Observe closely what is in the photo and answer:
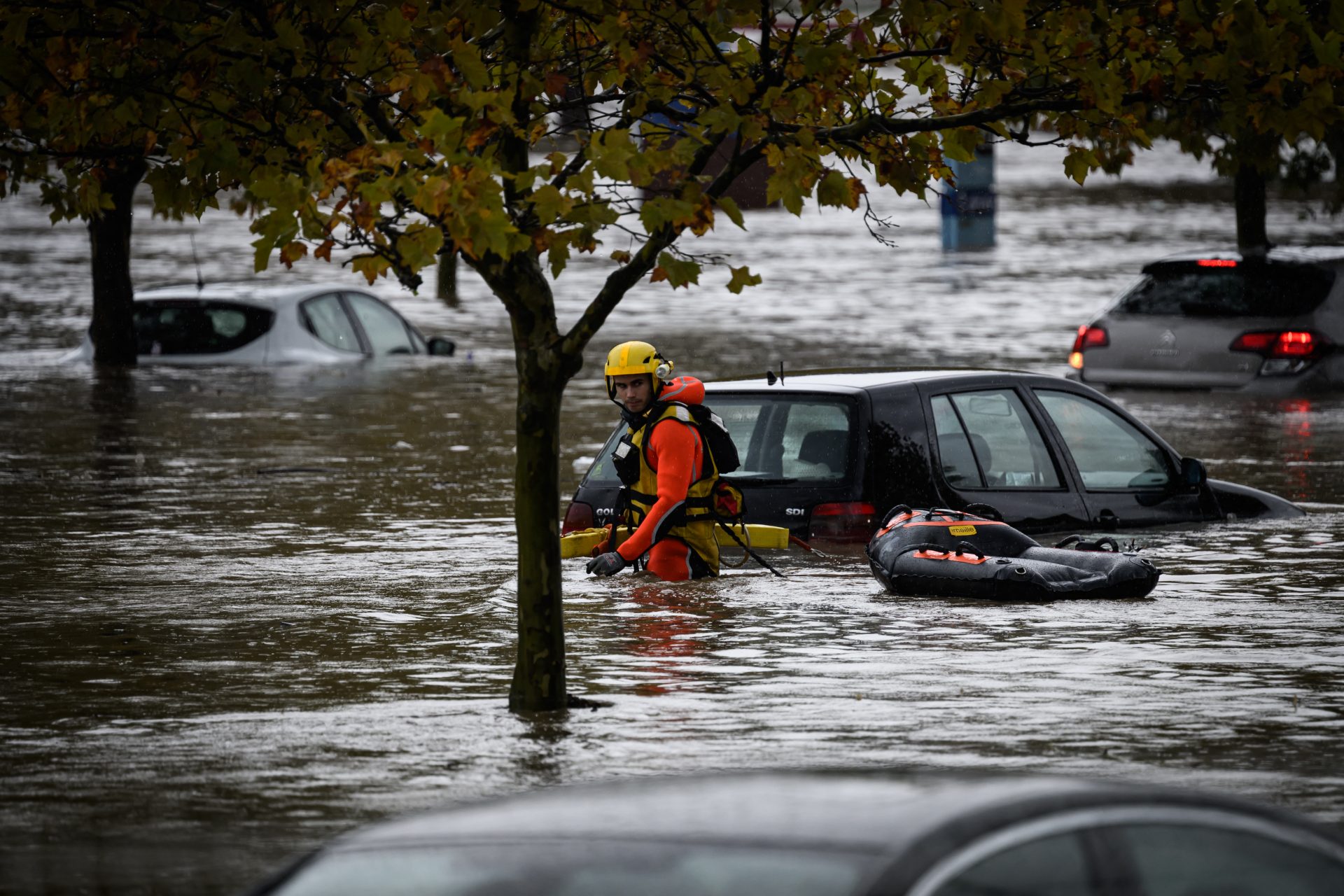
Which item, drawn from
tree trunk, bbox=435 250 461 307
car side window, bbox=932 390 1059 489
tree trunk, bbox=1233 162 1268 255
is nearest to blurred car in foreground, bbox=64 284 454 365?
tree trunk, bbox=435 250 461 307

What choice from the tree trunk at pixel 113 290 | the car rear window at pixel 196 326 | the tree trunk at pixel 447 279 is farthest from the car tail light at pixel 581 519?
the tree trunk at pixel 447 279

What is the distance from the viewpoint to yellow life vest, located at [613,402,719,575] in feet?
37.8

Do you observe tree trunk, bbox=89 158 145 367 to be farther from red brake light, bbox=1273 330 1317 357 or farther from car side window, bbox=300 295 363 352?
red brake light, bbox=1273 330 1317 357

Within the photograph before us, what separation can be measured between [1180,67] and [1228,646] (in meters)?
2.54

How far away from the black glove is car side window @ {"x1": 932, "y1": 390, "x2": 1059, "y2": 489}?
1961mm

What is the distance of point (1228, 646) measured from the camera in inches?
408

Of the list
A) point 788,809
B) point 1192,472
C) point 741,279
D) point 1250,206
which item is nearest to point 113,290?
point 1250,206

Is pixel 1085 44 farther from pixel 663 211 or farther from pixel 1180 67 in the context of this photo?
pixel 663 211

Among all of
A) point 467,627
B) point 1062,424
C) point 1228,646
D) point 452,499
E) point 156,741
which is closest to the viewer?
point 156,741

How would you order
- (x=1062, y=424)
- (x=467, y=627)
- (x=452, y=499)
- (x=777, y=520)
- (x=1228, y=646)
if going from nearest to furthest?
(x=1228, y=646) → (x=467, y=627) → (x=777, y=520) → (x=1062, y=424) → (x=452, y=499)

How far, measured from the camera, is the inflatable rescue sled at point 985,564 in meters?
11.5

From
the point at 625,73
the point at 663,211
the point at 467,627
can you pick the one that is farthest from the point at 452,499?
the point at 663,211

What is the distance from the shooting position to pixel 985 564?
1167cm

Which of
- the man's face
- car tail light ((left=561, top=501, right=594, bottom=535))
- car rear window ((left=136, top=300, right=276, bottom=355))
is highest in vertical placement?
car rear window ((left=136, top=300, right=276, bottom=355))
